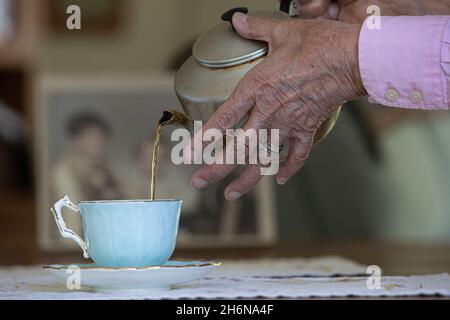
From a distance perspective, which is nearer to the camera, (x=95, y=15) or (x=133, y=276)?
(x=133, y=276)

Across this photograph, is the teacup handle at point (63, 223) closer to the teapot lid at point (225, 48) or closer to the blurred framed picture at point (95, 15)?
the teapot lid at point (225, 48)

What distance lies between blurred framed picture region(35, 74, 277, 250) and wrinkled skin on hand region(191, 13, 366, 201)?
0.73 m

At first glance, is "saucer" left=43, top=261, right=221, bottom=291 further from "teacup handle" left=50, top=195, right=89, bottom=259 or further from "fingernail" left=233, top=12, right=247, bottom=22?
"fingernail" left=233, top=12, right=247, bottom=22

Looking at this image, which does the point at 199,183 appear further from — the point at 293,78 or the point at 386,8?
the point at 386,8

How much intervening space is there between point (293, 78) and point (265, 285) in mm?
198

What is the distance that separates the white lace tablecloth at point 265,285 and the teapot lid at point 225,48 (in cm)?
21

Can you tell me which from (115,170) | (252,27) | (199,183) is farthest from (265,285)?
(115,170)

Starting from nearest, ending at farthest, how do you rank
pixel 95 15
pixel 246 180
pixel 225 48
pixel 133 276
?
pixel 133 276
pixel 225 48
pixel 246 180
pixel 95 15

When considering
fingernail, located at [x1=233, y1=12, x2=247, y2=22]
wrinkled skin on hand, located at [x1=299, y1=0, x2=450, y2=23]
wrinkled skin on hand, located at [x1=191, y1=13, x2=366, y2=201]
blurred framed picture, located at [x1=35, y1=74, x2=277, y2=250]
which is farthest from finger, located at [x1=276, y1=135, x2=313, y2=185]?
blurred framed picture, located at [x1=35, y1=74, x2=277, y2=250]

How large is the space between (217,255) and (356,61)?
23.6 inches

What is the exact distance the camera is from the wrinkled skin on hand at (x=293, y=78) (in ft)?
2.83

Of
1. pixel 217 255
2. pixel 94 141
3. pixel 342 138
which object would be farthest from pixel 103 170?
pixel 342 138

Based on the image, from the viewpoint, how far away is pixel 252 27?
86cm
